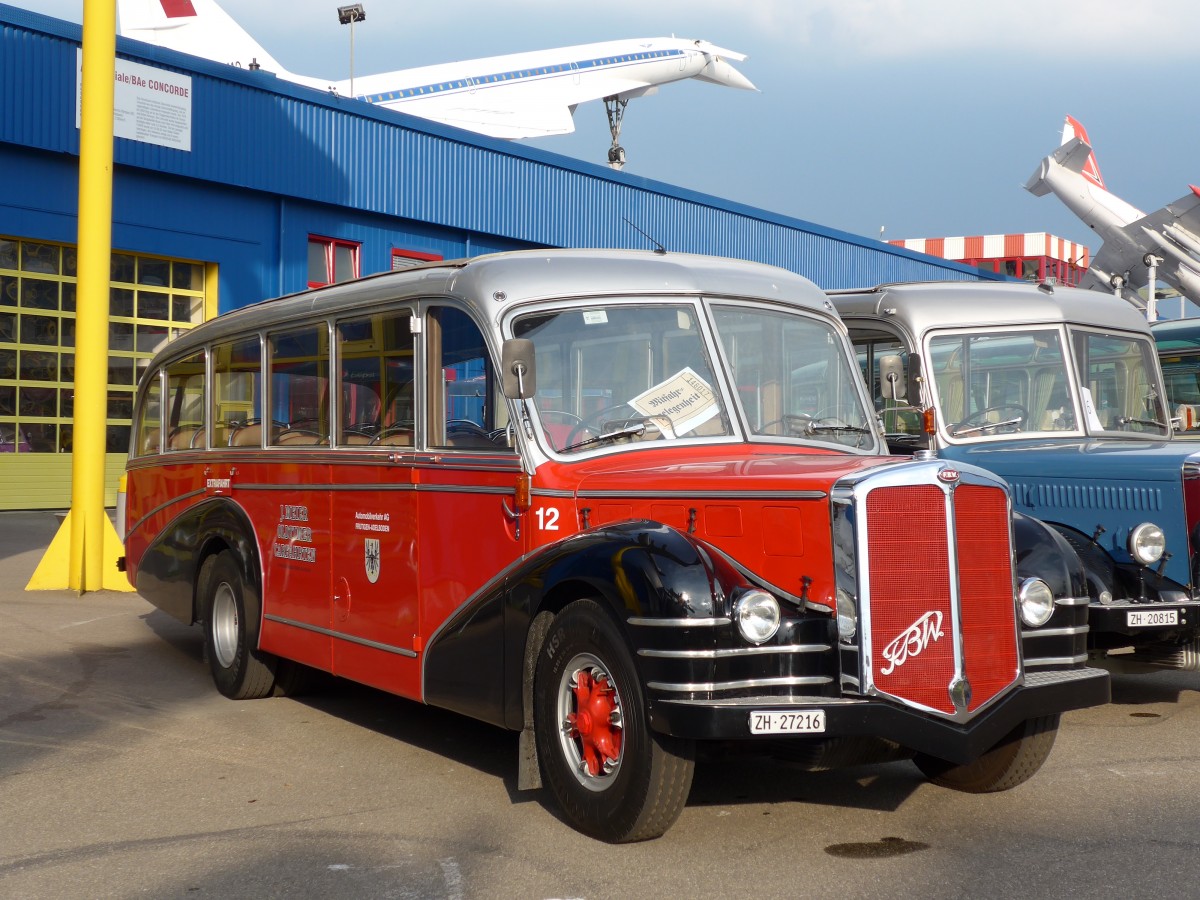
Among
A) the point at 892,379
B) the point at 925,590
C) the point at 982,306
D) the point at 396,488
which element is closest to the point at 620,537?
the point at 925,590

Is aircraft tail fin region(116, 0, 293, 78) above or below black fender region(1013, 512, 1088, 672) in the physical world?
above

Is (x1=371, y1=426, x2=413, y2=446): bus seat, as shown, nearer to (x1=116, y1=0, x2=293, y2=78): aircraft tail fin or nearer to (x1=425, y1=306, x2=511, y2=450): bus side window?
(x1=425, y1=306, x2=511, y2=450): bus side window

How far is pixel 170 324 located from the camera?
2017 centimetres

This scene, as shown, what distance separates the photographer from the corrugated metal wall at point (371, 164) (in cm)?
1756

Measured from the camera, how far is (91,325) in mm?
12562

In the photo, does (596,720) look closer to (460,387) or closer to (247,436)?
(460,387)

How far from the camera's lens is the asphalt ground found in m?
4.54

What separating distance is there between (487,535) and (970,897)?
7.97ft

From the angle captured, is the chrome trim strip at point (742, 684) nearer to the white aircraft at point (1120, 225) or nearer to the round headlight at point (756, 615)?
the round headlight at point (756, 615)

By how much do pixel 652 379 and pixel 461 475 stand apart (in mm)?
928

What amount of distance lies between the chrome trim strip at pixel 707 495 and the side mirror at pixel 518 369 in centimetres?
48

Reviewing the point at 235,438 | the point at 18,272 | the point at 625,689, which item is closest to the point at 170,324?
the point at 18,272

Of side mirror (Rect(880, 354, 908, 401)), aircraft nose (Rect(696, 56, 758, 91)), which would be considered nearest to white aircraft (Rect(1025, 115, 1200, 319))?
aircraft nose (Rect(696, 56, 758, 91))

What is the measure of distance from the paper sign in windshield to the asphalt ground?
1.50 meters
